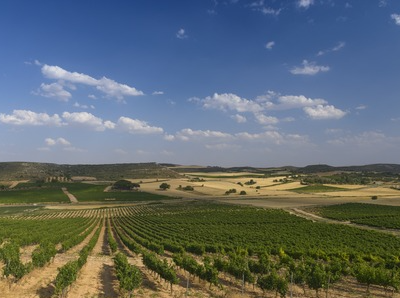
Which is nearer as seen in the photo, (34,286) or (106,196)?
(34,286)

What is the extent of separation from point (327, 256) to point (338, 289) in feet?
36.1

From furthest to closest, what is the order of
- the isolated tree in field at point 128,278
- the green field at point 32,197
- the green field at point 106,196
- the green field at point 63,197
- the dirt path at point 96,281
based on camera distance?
the green field at point 106,196 → the green field at point 63,197 → the green field at point 32,197 → the dirt path at point 96,281 → the isolated tree in field at point 128,278

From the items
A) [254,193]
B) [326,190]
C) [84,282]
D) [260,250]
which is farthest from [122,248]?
[326,190]

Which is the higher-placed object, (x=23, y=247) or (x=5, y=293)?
(x=5, y=293)

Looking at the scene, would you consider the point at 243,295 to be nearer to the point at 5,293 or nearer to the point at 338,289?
the point at 338,289

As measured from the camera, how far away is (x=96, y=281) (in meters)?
27.2

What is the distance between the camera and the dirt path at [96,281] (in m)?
23.9

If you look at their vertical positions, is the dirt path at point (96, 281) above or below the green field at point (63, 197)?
above

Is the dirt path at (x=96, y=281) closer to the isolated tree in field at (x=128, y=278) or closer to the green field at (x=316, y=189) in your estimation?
the isolated tree in field at (x=128, y=278)

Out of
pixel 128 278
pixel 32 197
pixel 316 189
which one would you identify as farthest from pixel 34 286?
pixel 316 189

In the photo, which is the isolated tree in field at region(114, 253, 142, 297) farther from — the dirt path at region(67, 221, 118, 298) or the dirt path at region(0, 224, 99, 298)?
the dirt path at region(0, 224, 99, 298)

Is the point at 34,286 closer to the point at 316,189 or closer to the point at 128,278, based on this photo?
the point at 128,278

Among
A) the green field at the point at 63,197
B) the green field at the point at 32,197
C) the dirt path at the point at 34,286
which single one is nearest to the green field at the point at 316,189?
the green field at the point at 63,197

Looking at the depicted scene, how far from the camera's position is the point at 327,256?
37094 mm
